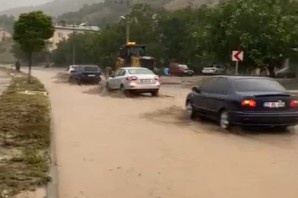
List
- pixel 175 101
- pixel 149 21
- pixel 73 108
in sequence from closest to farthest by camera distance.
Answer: pixel 73 108
pixel 175 101
pixel 149 21

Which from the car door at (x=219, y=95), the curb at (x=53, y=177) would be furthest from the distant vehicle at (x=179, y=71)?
the curb at (x=53, y=177)

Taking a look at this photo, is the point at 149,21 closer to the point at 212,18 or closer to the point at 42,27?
the point at 212,18

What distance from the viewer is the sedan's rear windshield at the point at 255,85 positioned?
13.2 metres

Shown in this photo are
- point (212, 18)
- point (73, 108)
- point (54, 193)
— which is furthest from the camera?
point (212, 18)

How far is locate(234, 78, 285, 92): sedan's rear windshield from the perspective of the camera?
13219 mm

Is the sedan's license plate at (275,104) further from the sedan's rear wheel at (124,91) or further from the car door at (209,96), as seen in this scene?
the sedan's rear wheel at (124,91)

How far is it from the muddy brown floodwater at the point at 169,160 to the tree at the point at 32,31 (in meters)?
18.1

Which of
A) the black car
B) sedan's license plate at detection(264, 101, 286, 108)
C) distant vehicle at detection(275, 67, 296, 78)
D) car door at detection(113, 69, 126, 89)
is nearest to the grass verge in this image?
the black car

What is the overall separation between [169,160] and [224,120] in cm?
415

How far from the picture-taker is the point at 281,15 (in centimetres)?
3938

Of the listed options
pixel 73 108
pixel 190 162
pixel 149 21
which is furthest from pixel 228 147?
pixel 149 21

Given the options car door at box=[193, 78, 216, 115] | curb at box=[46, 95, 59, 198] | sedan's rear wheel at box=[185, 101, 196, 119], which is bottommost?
curb at box=[46, 95, 59, 198]

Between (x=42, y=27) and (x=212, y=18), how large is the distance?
45.3 feet

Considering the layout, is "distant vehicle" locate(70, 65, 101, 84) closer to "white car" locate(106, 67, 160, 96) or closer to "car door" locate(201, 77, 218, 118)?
"white car" locate(106, 67, 160, 96)
